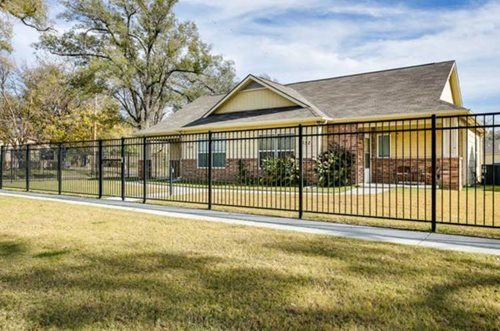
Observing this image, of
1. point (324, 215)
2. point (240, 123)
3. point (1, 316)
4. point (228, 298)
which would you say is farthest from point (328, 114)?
point (1, 316)

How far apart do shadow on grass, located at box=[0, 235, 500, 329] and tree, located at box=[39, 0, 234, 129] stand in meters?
25.0

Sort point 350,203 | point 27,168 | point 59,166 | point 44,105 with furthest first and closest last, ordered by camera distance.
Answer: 1. point 44,105
2. point 27,168
3. point 59,166
4. point 350,203

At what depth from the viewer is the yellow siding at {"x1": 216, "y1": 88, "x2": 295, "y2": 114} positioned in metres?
18.0

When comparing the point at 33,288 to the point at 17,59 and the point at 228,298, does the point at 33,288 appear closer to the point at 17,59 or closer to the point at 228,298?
the point at 228,298

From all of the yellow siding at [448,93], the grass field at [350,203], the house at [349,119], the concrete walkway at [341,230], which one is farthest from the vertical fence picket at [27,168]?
the yellow siding at [448,93]

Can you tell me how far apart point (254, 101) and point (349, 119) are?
213 inches

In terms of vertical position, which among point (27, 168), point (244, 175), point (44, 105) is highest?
point (44, 105)

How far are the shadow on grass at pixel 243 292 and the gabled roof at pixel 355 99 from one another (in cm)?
1094

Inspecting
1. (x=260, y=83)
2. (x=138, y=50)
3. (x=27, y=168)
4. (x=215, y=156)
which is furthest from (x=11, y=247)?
(x=138, y=50)

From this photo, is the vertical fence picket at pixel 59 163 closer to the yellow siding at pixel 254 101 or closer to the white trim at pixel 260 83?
the white trim at pixel 260 83

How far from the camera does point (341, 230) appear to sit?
659 centimetres

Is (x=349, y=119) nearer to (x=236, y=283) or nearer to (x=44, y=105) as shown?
(x=236, y=283)

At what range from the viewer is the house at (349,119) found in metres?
14.6

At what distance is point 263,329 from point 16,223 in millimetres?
6477
